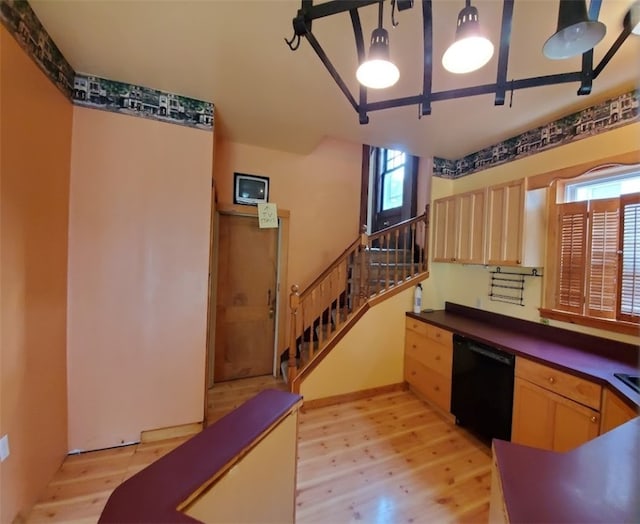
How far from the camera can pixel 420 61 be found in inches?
70.7

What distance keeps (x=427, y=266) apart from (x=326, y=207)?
156cm

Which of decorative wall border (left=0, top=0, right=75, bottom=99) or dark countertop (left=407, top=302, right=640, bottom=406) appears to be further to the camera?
dark countertop (left=407, top=302, right=640, bottom=406)

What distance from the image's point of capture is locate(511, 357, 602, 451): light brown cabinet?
173cm

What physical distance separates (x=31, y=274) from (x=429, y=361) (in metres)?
3.31

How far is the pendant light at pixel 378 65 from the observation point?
43.2 inches

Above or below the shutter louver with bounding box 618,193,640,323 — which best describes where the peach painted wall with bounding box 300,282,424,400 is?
below


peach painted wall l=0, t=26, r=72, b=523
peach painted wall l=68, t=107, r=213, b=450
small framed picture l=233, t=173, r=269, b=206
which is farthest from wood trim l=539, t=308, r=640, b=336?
peach painted wall l=0, t=26, r=72, b=523

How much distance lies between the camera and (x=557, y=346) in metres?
2.30

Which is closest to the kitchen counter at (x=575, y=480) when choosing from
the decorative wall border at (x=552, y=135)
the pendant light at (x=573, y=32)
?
the pendant light at (x=573, y=32)

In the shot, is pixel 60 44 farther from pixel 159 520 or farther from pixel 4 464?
pixel 159 520

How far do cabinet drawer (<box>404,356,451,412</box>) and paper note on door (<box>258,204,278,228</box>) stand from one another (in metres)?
2.26

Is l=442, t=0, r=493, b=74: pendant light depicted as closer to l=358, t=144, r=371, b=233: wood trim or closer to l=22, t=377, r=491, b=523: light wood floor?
l=22, t=377, r=491, b=523: light wood floor

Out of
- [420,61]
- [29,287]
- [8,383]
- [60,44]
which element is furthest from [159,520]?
[60,44]

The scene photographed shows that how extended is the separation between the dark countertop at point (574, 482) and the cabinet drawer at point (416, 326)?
2052 mm
